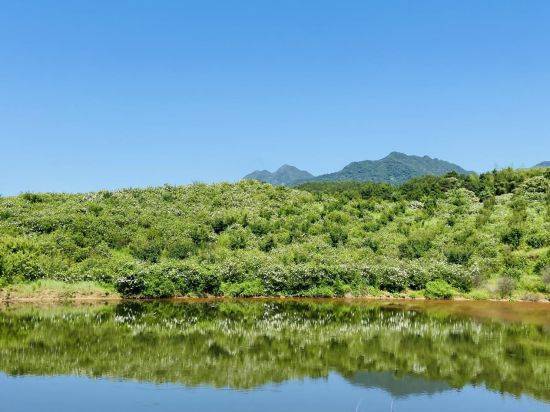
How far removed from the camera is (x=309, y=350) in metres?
28.2

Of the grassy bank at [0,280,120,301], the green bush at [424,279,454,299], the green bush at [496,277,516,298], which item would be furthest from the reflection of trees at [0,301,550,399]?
the green bush at [496,277,516,298]

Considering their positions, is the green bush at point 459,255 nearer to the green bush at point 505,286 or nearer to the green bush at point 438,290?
the green bush at point 438,290

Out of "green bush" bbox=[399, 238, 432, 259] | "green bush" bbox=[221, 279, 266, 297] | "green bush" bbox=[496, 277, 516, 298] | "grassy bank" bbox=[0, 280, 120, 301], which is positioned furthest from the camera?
"green bush" bbox=[399, 238, 432, 259]

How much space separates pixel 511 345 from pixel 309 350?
423 inches

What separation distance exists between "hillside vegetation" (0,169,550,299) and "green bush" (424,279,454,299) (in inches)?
3.8

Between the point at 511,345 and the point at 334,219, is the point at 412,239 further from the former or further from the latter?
the point at 511,345

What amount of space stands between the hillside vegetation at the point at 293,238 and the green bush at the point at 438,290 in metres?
0.10

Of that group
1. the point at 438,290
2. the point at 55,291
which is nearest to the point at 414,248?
the point at 438,290

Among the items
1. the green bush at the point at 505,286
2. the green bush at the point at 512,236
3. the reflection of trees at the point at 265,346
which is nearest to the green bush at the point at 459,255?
the green bush at the point at 512,236

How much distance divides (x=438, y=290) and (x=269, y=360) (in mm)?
30195

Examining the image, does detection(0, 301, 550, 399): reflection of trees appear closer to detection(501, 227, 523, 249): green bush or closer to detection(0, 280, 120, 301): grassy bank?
detection(0, 280, 120, 301): grassy bank

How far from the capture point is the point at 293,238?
6400 cm

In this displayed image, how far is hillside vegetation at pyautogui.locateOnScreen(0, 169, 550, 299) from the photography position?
51.0m

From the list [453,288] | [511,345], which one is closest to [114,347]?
[511,345]
